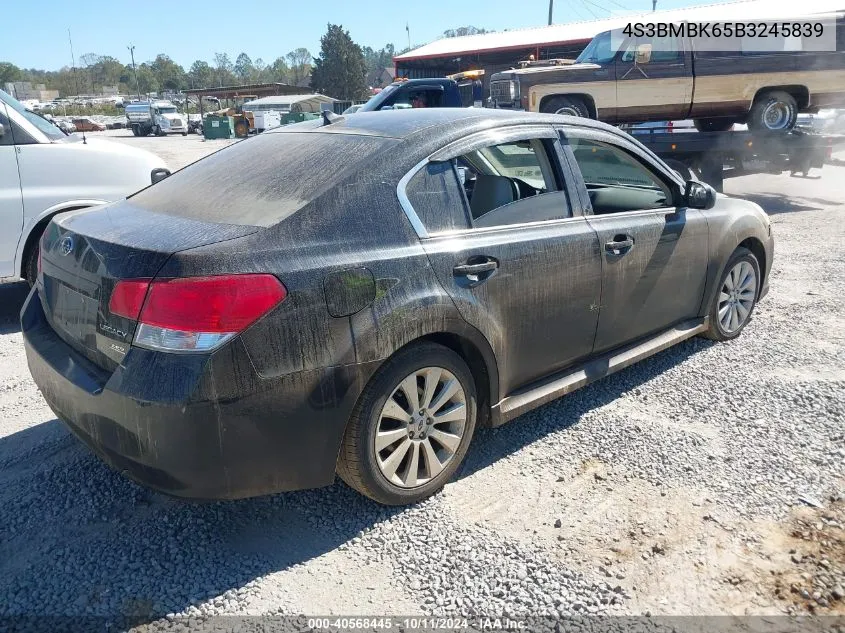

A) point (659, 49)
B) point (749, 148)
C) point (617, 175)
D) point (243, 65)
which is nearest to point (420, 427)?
point (617, 175)

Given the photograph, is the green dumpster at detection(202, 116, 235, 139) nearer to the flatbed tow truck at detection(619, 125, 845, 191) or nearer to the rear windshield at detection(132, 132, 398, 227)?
the flatbed tow truck at detection(619, 125, 845, 191)

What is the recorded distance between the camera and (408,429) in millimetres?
2957

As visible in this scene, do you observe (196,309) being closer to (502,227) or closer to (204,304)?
(204,304)

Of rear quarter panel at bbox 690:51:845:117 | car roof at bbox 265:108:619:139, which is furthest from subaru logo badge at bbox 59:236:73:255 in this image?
rear quarter panel at bbox 690:51:845:117

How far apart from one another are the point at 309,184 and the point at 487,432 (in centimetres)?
174

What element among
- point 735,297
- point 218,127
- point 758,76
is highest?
point 758,76

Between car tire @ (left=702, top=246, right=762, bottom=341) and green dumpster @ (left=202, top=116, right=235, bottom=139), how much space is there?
3971cm

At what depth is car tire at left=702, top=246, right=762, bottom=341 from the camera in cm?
481

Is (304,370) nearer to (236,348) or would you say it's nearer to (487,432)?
(236,348)

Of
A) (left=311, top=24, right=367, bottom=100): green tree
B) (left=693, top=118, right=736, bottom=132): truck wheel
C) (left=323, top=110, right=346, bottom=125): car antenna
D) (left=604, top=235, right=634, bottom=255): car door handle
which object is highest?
(left=311, top=24, right=367, bottom=100): green tree

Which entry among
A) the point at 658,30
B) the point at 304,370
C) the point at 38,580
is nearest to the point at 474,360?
the point at 304,370

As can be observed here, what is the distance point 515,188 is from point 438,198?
0.69 meters

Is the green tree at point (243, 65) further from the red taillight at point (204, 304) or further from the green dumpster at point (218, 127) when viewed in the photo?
the red taillight at point (204, 304)

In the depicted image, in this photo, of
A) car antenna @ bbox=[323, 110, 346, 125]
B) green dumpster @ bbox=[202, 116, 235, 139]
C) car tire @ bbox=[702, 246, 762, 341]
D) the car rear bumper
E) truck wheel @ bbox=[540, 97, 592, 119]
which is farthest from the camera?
green dumpster @ bbox=[202, 116, 235, 139]
